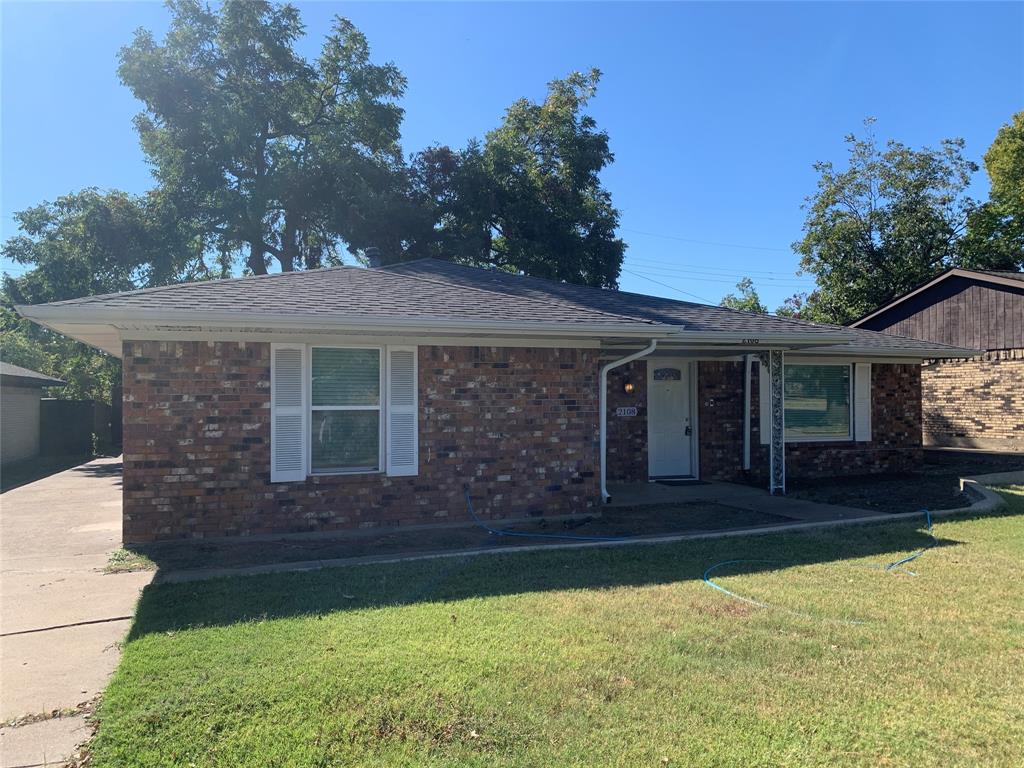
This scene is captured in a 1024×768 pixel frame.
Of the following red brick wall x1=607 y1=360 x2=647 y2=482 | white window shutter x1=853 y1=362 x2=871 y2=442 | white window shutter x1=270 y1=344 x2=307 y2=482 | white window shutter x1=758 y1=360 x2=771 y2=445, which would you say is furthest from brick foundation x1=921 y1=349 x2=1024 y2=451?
white window shutter x1=270 y1=344 x2=307 y2=482

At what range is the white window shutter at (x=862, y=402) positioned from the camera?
13.5 metres

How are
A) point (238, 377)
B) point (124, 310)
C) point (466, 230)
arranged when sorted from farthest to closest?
point (466, 230), point (238, 377), point (124, 310)

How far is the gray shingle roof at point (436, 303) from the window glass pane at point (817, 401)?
0.86m

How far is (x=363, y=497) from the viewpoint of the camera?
27.5ft

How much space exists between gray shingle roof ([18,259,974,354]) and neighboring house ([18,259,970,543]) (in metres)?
0.04

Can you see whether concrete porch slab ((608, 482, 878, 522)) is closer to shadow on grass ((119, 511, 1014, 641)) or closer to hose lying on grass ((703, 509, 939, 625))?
shadow on grass ((119, 511, 1014, 641))

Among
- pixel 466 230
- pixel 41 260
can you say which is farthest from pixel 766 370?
pixel 41 260

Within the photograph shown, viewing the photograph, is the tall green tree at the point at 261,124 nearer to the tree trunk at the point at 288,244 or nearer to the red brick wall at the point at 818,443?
the tree trunk at the point at 288,244

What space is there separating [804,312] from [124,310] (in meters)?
35.1

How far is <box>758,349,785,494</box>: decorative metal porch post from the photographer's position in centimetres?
1150

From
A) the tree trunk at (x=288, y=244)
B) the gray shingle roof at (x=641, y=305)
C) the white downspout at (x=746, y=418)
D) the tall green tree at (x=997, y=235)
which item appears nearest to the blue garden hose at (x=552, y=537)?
the gray shingle roof at (x=641, y=305)

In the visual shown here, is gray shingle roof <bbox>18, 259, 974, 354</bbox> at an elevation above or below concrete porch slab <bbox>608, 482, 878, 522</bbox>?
above

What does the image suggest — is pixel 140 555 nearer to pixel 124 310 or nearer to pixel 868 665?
pixel 124 310

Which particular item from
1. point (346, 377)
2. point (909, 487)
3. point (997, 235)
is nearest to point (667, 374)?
point (909, 487)
